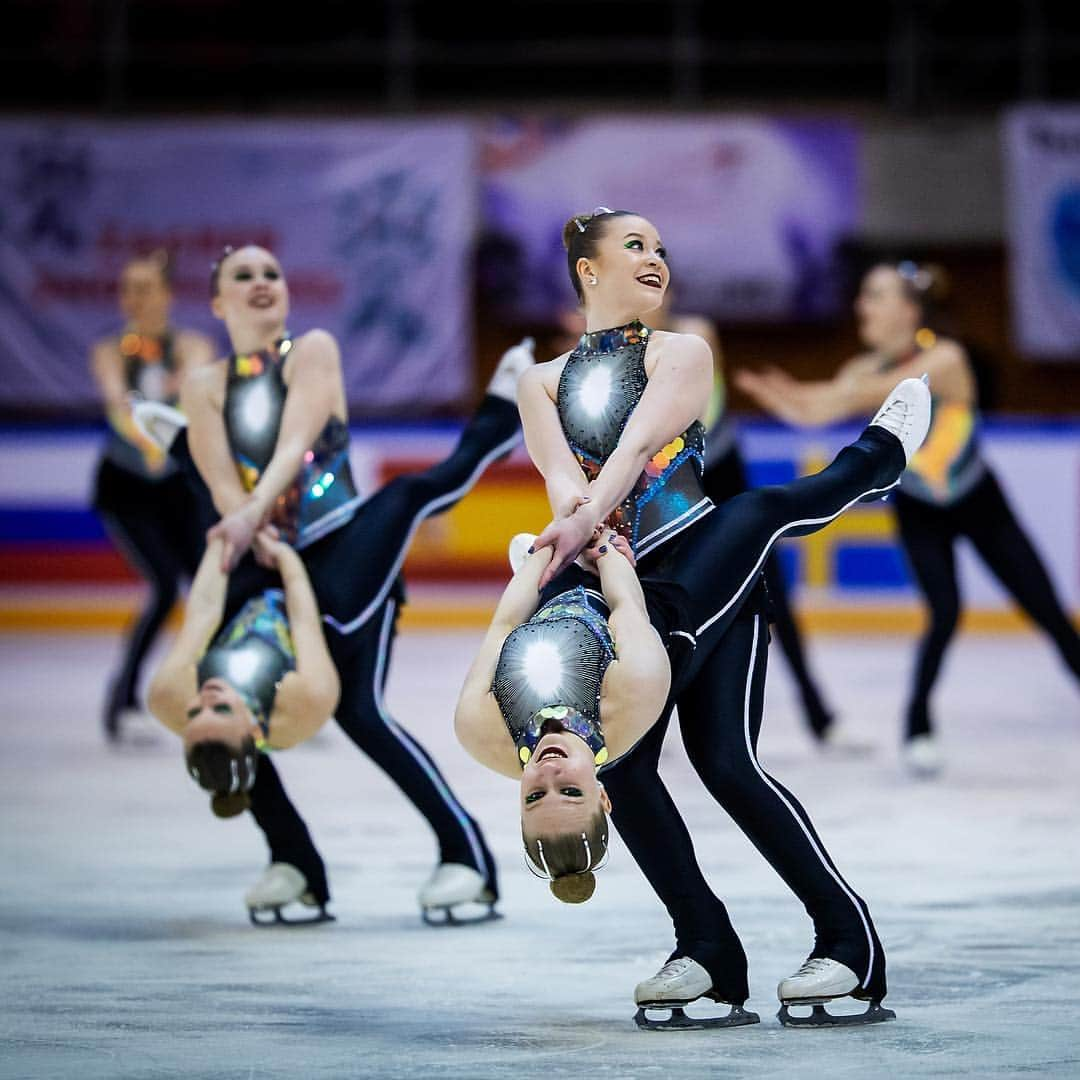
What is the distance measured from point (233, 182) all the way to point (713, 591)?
922cm

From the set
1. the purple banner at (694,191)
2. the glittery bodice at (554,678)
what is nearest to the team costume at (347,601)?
the glittery bodice at (554,678)

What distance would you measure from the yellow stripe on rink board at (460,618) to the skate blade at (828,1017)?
7328mm

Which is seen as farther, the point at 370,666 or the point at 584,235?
the point at 370,666

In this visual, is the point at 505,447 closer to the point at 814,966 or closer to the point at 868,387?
the point at 814,966

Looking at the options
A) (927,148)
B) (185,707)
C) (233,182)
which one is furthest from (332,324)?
(185,707)

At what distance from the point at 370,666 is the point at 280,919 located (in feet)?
1.85

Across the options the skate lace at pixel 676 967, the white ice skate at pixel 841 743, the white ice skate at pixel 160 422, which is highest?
the white ice skate at pixel 160 422

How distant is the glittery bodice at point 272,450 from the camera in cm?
435

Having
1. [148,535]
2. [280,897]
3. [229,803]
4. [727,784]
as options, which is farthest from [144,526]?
[727,784]

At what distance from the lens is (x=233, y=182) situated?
12055 millimetres

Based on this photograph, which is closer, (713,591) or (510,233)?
(713,591)

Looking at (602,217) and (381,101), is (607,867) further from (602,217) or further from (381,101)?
(381,101)

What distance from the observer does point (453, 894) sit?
4328 mm

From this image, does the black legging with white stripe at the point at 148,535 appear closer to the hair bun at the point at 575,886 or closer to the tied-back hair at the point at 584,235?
the tied-back hair at the point at 584,235
